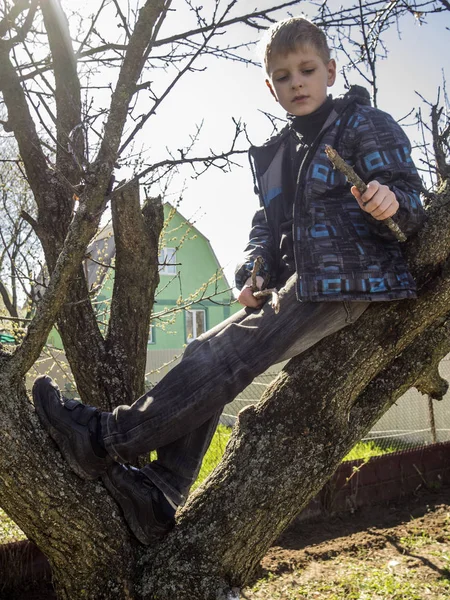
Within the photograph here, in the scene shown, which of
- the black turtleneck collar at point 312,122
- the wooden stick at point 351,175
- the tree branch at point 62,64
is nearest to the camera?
the wooden stick at point 351,175

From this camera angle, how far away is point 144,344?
2.85 m

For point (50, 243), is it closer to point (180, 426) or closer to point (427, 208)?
point (180, 426)

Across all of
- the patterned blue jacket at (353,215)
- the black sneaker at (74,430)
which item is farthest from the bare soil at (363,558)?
the patterned blue jacket at (353,215)

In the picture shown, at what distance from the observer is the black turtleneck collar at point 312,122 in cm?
215

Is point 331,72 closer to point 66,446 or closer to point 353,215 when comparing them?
point 353,215

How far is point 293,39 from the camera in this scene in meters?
2.05

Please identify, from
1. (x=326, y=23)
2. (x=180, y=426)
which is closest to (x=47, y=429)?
(x=180, y=426)

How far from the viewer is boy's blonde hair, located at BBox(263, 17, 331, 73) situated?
2053mm

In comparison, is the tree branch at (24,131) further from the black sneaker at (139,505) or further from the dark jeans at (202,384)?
the black sneaker at (139,505)

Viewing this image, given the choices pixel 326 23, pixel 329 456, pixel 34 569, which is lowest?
pixel 34 569

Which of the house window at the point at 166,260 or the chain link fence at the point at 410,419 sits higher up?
the house window at the point at 166,260

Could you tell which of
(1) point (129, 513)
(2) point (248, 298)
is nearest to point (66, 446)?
(1) point (129, 513)

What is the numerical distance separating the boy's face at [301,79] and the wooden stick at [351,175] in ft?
2.08

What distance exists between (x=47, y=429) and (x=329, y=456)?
88 cm
